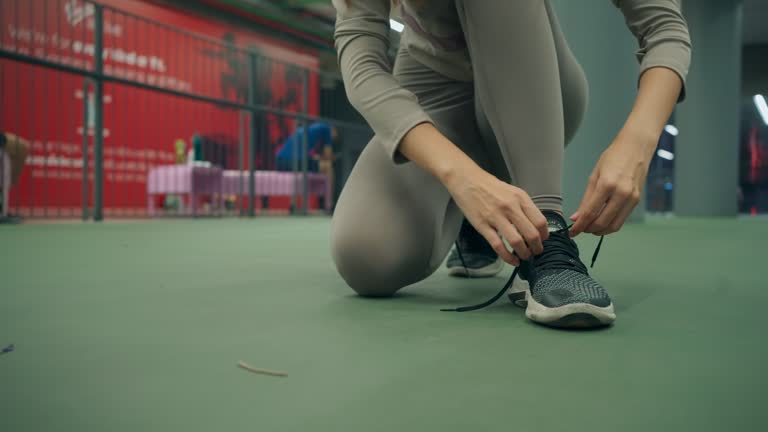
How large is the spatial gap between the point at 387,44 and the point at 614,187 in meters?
0.45

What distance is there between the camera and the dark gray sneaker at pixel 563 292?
0.75 meters

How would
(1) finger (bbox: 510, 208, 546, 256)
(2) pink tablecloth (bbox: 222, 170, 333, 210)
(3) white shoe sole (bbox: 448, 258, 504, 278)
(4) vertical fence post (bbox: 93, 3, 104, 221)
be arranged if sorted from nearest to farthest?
(1) finger (bbox: 510, 208, 546, 256)
(3) white shoe sole (bbox: 448, 258, 504, 278)
(4) vertical fence post (bbox: 93, 3, 104, 221)
(2) pink tablecloth (bbox: 222, 170, 333, 210)

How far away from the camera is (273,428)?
43 cm

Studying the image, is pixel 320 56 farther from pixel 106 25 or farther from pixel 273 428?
pixel 273 428

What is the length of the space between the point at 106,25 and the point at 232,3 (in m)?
1.70

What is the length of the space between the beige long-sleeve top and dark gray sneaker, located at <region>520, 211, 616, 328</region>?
0.84 feet

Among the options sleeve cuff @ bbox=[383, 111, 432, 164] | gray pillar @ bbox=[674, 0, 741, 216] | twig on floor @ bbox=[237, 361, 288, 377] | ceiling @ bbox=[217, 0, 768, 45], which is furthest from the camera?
ceiling @ bbox=[217, 0, 768, 45]

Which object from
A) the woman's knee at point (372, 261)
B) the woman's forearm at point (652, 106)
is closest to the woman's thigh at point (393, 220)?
the woman's knee at point (372, 261)

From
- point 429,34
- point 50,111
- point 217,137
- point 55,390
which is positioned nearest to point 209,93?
point 217,137

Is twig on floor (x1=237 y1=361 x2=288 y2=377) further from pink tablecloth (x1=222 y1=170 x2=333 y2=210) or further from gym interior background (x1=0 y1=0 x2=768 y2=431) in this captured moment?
pink tablecloth (x1=222 y1=170 x2=333 y2=210)

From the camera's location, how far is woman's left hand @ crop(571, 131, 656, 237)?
0.73 m

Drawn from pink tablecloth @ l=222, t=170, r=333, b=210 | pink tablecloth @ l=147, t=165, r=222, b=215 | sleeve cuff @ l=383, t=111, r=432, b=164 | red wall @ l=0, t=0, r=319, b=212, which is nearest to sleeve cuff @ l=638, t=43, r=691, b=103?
sleeve cuff @ l=383, t=111, r=432, b=164

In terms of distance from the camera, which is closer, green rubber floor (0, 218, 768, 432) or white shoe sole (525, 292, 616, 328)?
green rubber floor (0, 218, 768, 432)

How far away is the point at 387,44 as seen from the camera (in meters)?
0.98
